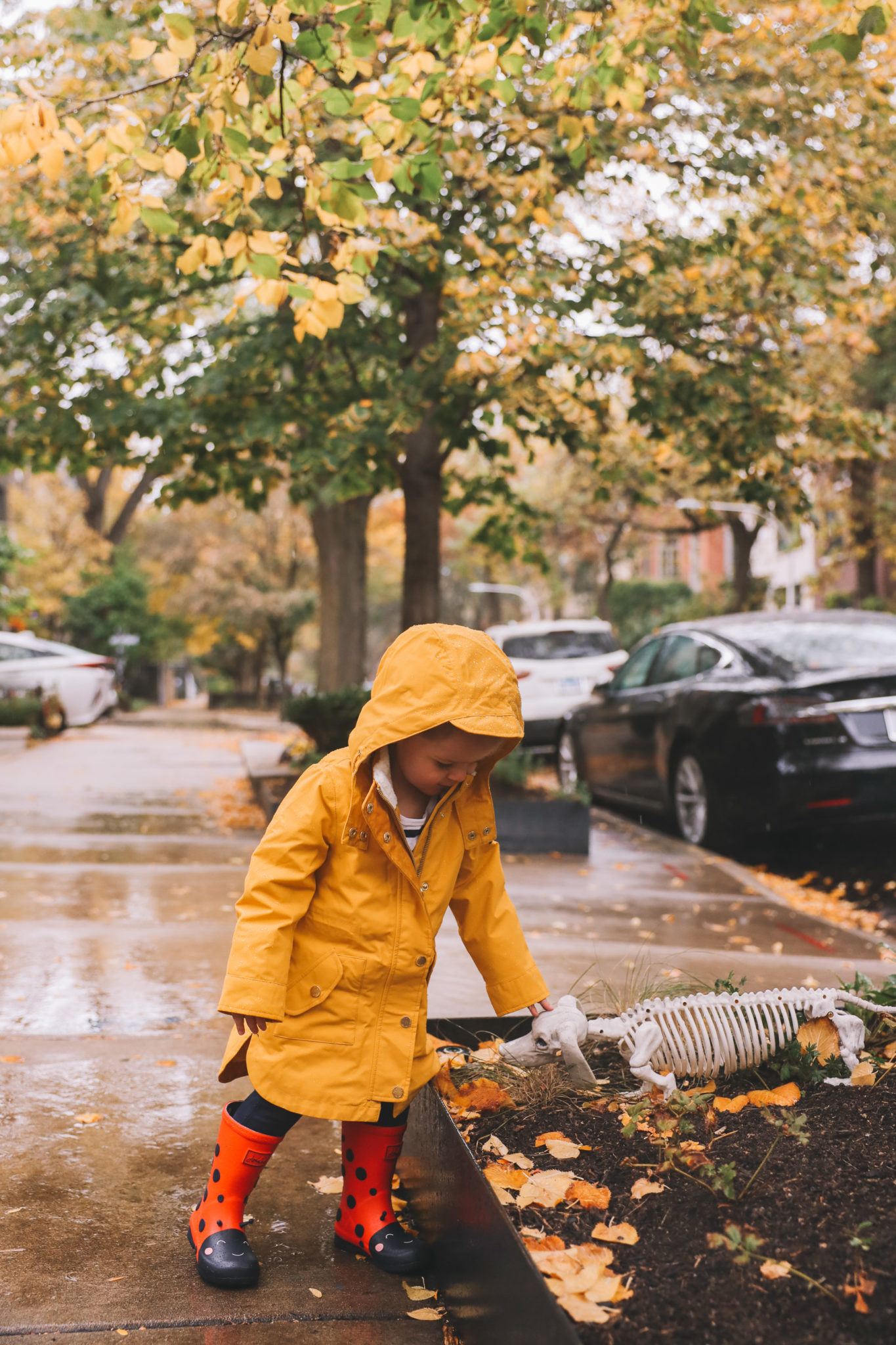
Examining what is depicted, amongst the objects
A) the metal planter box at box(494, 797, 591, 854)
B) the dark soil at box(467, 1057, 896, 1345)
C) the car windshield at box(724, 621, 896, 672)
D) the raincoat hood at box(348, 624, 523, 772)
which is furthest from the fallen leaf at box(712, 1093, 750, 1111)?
the metal planter box at box(494, 797, 591, 854)

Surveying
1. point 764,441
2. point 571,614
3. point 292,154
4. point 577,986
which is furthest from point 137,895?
point 571,614

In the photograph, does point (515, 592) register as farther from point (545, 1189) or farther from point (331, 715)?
point (545, 1189)

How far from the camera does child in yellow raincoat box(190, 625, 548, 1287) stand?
2531 mm

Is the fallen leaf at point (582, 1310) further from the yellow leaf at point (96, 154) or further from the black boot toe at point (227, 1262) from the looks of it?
the yellow leaf at point (96, 154)

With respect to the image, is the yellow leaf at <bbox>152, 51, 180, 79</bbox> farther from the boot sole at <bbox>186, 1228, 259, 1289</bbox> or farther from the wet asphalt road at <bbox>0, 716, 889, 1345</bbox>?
the boot sole at <bbox>186, 1228, 259, 1289</bbox>

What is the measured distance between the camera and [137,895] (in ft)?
22.1

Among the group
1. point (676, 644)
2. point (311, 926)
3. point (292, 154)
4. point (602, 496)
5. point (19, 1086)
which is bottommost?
point (19, 1086)

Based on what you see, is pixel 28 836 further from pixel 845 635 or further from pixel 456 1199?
pixel 456 1199

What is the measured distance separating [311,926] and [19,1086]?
64.2 inches

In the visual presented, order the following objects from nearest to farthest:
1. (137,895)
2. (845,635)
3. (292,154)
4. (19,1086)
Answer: (19,1086), (292,154), (137,895), (845,635)

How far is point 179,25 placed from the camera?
12.1ft

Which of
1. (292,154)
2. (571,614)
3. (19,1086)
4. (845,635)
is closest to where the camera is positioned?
(19,1086)

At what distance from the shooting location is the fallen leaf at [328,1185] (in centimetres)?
318

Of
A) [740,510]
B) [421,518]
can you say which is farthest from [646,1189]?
[740,510]
